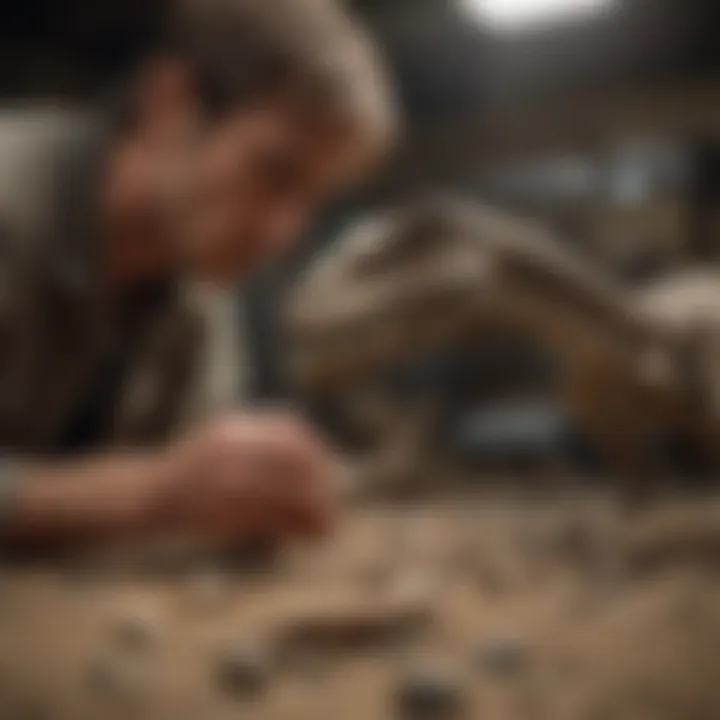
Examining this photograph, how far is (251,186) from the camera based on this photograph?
24.4 inches

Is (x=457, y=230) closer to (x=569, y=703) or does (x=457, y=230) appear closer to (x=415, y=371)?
(x=415, y=371)

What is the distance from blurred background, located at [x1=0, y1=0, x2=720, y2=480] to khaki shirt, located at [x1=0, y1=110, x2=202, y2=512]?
0.04 meters

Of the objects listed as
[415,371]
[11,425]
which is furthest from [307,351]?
[11,425]

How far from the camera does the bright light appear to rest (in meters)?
0.57

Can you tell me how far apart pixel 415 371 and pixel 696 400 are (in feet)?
0.47

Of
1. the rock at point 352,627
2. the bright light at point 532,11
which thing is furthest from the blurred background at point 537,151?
the rock at point 352,627

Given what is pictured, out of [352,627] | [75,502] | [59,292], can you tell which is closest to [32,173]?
[59,292]

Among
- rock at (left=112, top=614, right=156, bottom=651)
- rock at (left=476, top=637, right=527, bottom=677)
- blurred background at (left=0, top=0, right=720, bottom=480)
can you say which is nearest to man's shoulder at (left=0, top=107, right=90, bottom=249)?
blurred background at (left=0, top=0, right=720, bottom=480)

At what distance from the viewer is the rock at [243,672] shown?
45cm

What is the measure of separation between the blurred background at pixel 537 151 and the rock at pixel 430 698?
0.14m

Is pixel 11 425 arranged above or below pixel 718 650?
above

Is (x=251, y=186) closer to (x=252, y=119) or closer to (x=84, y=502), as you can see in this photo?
(x=252, y=119)

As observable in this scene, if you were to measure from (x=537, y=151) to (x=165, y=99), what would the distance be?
20 centimetres

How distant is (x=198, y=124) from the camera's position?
61 cm
